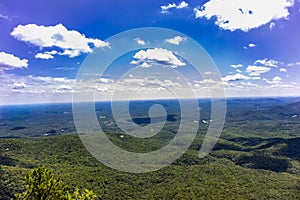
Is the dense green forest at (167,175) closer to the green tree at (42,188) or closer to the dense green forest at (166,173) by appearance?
the dense green forest at (166,173)

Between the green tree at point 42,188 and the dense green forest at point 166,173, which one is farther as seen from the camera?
the dense green forest at point 166,173

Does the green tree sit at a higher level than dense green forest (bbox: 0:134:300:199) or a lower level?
higher

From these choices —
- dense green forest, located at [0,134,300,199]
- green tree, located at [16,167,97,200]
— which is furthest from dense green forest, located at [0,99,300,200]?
green tree, located at [16,167,97,200]

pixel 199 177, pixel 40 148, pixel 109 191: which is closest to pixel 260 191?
pixel 199 177

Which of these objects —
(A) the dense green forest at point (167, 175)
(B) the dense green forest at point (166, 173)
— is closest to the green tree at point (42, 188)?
(B) the dense green forest at point (166, 173)

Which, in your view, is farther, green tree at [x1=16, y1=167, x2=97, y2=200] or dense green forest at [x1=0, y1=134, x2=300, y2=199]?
dense green forest at [x1=0, y1=134, x2=300, y2=199]

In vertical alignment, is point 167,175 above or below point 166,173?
below

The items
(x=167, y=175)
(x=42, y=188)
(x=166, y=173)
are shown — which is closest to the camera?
(x=42, y=188)

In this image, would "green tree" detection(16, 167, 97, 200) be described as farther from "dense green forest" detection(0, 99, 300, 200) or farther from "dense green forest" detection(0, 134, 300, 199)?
"dense green forest" detection(0, 134, 300, 199)

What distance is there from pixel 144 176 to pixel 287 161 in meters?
57.9

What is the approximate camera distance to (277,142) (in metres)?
122

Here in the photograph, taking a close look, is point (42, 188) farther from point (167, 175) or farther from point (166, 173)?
point (166, 173)

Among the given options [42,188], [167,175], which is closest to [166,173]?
[167,175]

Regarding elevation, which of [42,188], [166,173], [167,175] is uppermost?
[42,188]
